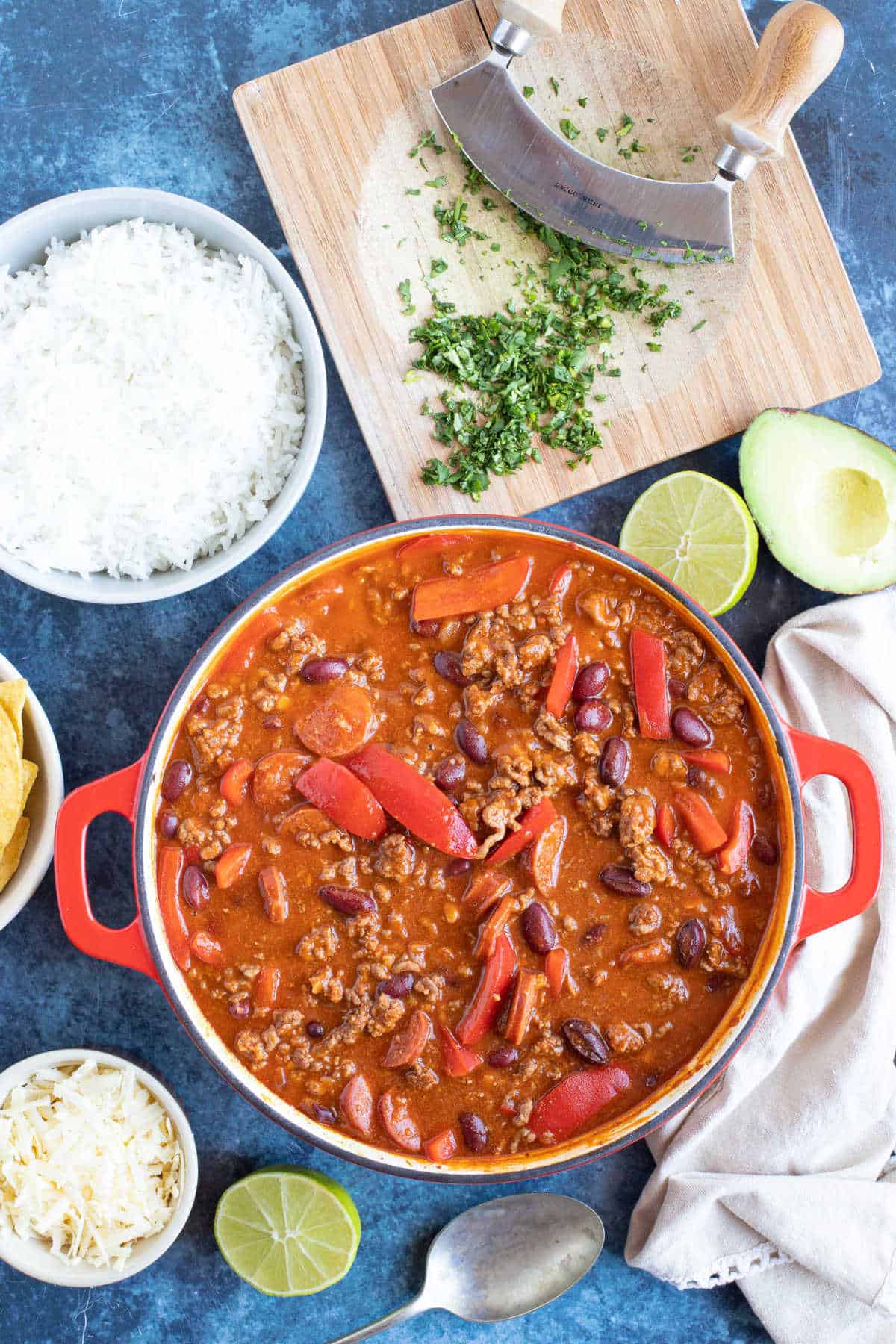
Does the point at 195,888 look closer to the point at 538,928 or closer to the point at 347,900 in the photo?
the point at 347,900

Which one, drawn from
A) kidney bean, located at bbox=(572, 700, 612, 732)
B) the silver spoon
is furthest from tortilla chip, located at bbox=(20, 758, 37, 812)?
the silver spoon

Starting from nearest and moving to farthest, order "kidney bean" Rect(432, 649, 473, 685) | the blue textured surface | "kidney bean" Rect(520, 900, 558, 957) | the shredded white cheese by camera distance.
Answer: "kidney bean" Rect(520, 900, 558, 957)
"kidney bean" Rect(432, 649, 473, 685)
the shredded white cheese
the blue textured surface

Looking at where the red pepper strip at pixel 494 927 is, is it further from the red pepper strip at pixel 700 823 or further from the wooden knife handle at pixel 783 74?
the wooden knife handle at pixel 783 74

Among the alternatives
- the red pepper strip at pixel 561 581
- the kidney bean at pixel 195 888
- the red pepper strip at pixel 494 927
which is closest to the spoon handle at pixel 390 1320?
the red pepper strip at pixel 494 927

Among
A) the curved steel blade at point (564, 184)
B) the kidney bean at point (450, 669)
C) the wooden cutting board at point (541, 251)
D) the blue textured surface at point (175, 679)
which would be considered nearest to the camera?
the kidney bean at point (450, 669)

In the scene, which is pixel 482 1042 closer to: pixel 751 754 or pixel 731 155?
pixel 751 754

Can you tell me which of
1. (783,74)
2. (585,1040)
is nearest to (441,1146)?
(585,1040)

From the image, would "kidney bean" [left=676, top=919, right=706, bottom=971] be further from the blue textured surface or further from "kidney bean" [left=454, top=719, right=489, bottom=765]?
the blue textured surface
